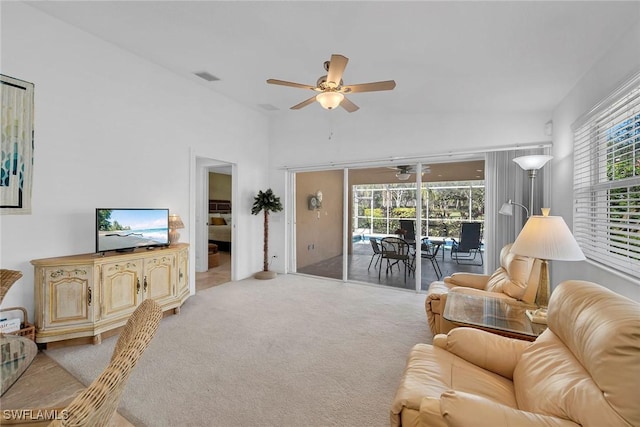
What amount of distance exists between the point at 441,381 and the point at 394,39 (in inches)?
112

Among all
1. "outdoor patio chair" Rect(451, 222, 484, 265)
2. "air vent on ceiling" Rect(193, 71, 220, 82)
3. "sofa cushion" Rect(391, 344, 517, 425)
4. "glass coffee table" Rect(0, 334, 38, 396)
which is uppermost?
"air vent on ceiling" Rect(193, 71, 220, 82)

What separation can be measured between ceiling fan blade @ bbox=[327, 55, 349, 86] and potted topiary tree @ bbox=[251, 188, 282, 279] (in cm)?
323

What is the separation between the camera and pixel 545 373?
1358mm

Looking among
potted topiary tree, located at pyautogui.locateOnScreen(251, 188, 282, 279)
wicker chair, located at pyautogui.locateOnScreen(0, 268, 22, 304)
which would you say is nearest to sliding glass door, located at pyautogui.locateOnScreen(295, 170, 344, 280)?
potted topiary tree, located at pyautogui.locateOnScreen(251, 188, 282, 279)

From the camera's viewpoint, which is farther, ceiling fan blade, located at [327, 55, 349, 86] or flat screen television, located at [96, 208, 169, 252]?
flat screen television, located at [96, 208, 169, 252]

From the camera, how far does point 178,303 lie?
11.9 feet

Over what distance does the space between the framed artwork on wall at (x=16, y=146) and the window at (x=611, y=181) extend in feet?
16.5

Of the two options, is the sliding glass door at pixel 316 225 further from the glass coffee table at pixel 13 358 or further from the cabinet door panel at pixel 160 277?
the glass coffee table at pixel 13 358

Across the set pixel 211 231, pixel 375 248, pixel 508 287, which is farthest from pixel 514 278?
pixel 211 231

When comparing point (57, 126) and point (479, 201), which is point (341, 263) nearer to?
point (479, 201)

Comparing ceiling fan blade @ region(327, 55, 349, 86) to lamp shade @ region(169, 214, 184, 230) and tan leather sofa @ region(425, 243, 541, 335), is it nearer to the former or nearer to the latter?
tan leather sofa @ region(425, 243, 541, 335)

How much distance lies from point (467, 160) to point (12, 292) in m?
5.63

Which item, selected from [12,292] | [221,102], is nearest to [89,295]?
[12,292]

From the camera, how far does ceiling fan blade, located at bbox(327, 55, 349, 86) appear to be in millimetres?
2267
